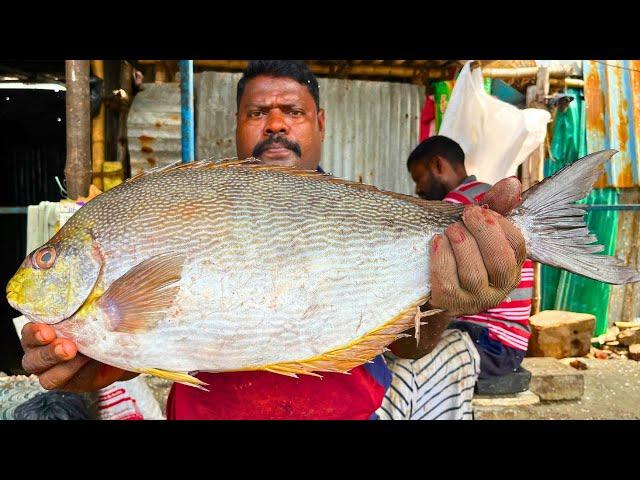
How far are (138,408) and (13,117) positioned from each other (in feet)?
12.2

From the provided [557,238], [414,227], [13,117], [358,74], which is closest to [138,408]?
[414,227]

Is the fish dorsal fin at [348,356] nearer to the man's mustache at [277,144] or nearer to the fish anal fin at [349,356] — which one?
the fish anal fin at [349,356]

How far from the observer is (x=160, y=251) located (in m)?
1.40

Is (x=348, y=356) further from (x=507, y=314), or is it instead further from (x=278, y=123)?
(x=507, y=314)

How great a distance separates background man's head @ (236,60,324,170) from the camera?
2.10m

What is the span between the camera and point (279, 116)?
6.91 feet

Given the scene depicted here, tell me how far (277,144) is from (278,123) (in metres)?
0.09

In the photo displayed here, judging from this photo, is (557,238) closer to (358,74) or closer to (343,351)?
(343,351)

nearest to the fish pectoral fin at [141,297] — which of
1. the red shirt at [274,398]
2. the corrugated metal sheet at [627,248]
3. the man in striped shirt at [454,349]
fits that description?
the red shirt at [274,398]

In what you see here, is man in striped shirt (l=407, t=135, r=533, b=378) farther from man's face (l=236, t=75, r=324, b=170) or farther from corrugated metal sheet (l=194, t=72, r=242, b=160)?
corrugated metal sheet (l=194, t=72, r=242, b=160)

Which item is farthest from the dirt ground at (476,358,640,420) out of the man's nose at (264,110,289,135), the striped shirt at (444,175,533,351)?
the man's nose at (264,110,289,135)

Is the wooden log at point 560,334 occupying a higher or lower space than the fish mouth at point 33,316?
lower

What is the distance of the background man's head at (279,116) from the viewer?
6.89ft

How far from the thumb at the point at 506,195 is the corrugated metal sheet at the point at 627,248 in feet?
19.1
